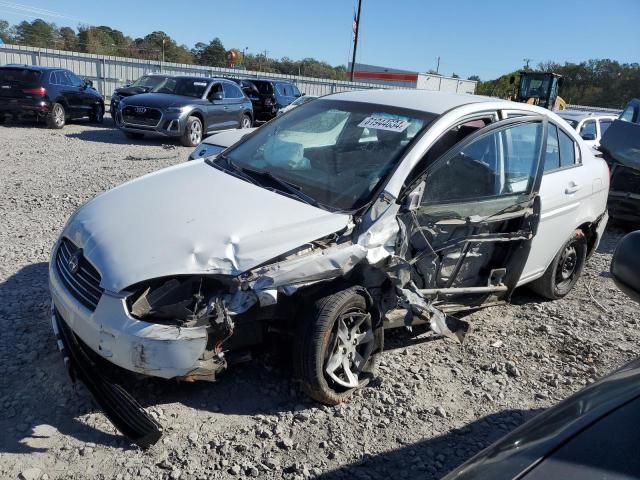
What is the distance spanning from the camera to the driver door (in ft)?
11.3

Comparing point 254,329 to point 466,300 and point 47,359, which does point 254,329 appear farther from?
point 466,300

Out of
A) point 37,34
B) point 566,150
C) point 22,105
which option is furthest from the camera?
point 37,34

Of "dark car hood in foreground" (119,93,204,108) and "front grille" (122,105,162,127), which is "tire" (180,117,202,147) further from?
"front grille" (122,105,162,127)

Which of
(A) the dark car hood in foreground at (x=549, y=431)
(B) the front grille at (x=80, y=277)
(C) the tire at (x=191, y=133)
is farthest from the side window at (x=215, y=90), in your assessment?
(A) the dark car hood in foreground at (x=549, y=431)

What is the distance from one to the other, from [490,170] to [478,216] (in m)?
0.43

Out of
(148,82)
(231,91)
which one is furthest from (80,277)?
(148,82)

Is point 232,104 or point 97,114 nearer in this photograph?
point 232,104

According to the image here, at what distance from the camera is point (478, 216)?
11.9 ft

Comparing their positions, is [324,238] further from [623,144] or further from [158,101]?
[158,101]

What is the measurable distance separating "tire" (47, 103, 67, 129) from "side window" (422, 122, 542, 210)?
1331cm

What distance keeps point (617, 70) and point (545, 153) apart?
56920 mm

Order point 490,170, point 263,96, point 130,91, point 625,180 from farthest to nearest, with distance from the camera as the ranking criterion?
1. point 263,96
2. point 130,91
3. point 625,180
4. point 490,170

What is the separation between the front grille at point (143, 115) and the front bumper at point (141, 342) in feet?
34.9

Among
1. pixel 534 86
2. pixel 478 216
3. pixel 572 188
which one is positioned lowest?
pixel 478 216
